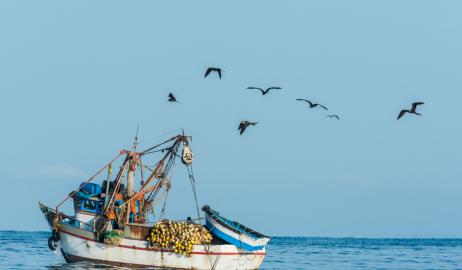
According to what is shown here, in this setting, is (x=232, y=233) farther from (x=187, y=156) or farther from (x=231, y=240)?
(x=187, y=156)

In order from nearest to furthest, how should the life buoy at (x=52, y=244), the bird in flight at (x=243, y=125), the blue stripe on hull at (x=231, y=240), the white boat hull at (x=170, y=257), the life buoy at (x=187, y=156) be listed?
the bird in flight at (x=243, y=125) → the white boat hull at (x=170, y=257) → the blue stripe on hull at (x=231, y=240) → the life buoy at (x=187, y=156) → the life buoy at (x=52, y=244)

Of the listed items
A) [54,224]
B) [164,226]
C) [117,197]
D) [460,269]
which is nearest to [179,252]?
[164,226]

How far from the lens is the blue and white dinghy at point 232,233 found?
38906 mm

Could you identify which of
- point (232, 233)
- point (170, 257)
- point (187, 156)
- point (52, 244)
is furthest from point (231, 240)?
point (52, 244)

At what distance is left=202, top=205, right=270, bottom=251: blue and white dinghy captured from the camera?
3891 cm

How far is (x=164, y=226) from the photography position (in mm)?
38406

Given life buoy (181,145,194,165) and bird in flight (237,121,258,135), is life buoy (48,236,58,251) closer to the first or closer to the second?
life buoy (181,145,194,165)

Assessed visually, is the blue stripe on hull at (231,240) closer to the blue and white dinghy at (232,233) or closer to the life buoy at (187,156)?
the blue and white dinghy at (232,233)

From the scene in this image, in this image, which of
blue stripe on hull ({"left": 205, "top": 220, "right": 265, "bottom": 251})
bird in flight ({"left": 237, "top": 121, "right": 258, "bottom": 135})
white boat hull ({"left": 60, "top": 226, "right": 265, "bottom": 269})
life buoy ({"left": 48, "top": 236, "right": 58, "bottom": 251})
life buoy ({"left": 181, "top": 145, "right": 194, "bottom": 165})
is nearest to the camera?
bird in flight ({"left": 237, "top": 121, "right": 258, "bottom": 135})

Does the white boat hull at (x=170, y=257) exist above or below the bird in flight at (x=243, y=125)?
below

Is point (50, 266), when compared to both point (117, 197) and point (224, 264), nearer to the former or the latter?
point (117, 197)

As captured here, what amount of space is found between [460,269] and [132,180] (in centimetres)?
2440

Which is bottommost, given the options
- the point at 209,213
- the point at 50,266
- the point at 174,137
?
the point at 50,266

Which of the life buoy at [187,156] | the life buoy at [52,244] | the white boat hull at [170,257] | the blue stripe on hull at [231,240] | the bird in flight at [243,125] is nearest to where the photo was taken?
the bird in flight at [243,125]
